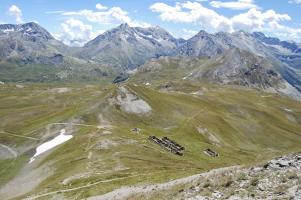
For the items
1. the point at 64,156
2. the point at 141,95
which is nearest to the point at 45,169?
the point at 64,156

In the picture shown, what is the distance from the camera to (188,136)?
168m

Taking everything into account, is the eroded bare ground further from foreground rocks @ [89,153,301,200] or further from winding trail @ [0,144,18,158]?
winding trail @ [0,144,18,158]

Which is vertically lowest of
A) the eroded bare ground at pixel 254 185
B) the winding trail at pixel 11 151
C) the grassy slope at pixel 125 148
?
the winding trail at pixel 11 151

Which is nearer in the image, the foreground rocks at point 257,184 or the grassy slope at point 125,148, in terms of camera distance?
the foreground rocks at point 257,184

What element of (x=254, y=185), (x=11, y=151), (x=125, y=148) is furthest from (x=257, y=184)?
(x=11, y=151)

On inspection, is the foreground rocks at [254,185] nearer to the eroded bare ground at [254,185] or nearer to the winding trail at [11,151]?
the eroded bare ground at [254,185]

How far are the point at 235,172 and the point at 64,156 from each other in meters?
75.4

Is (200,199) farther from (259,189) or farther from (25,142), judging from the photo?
(25,142)

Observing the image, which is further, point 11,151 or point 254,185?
point 11,151

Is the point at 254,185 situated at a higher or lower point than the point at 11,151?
higher

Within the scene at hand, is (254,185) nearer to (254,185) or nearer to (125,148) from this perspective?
(254,185)

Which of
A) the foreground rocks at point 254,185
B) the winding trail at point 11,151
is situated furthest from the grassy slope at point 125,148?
the foreground rocks at point 254,185

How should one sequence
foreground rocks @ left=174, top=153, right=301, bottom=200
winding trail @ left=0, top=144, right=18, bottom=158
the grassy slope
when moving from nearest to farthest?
foreground rocks @ left=174, top=153, right=301, bottom=200 < the grassy slope < winding trail @ left=0, top=144, right=18, bottom=158

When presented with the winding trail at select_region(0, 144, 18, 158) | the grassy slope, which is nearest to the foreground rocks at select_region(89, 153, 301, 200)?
the grassy slope
